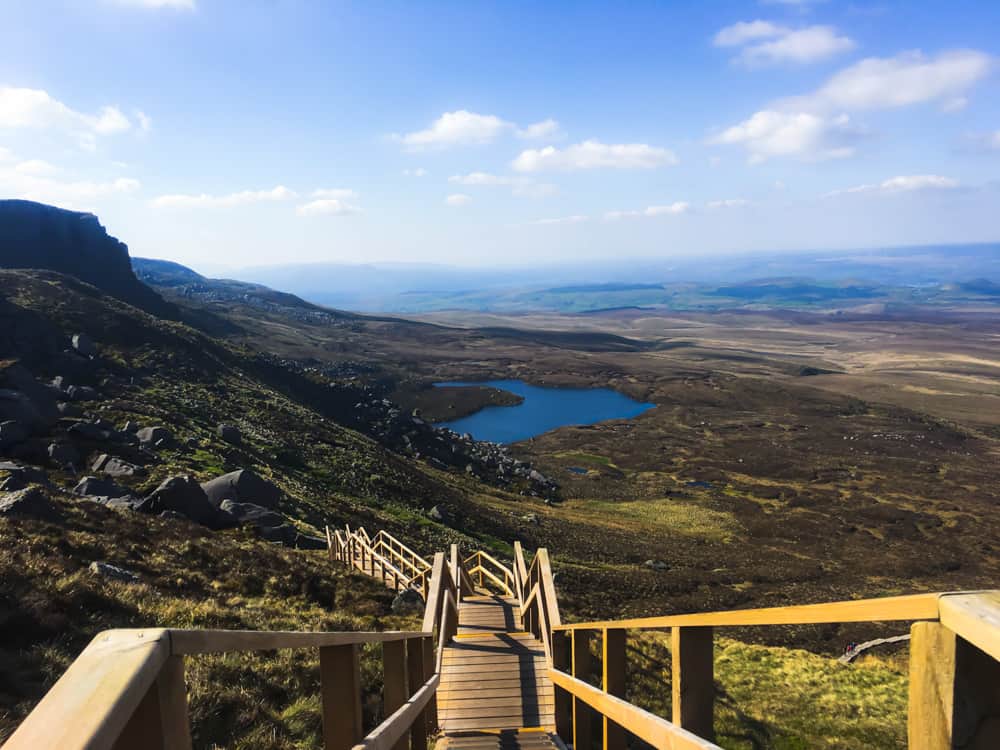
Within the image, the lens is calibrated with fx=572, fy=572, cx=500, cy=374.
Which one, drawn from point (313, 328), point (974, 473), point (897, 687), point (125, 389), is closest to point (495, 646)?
point (897, 687)

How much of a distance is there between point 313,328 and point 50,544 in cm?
16533

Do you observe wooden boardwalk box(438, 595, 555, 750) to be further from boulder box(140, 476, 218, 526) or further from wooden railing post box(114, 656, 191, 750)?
boulder box(140, 476, 218, 526)

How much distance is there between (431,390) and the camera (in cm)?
10788

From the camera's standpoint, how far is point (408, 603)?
1211 centimetres

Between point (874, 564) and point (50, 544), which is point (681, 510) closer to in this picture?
point (874, 564)

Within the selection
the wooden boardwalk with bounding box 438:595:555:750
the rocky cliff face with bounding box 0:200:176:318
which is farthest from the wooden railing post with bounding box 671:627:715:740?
the rocky cliff face with bounding box 0:200:176:318

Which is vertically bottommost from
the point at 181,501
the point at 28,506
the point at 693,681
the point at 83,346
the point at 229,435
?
the point at 229,435

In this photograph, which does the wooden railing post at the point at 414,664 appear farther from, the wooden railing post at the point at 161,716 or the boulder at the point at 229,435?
the boulder at the point at 229,435

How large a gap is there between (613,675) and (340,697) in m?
2.15

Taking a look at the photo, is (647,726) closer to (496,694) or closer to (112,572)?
(496,694)

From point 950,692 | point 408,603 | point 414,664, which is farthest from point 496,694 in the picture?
point 950,692

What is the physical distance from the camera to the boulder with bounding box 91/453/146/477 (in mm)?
19000

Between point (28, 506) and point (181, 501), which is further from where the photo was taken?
point (181, 501)

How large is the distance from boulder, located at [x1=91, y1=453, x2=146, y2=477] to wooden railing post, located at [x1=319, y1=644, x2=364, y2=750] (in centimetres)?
2003
